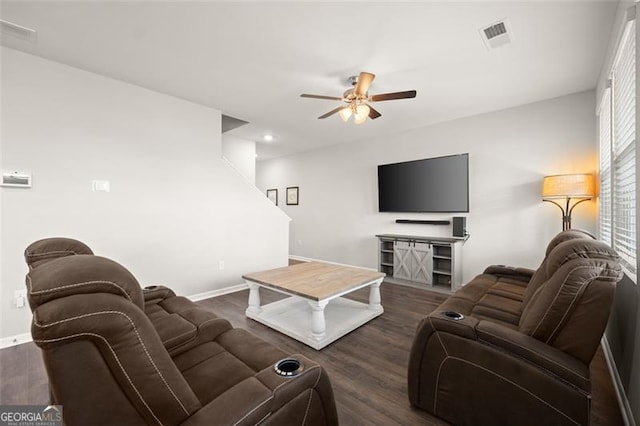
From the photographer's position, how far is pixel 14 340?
256 centimetres

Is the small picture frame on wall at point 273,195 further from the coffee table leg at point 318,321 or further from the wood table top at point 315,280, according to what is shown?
the coffee table leg at point 318,321

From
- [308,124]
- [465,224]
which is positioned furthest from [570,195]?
[308,124]

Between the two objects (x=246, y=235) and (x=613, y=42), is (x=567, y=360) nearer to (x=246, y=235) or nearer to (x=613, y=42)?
(x=613, y=42)

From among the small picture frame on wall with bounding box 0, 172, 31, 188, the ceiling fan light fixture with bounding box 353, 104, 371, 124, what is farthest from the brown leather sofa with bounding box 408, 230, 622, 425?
the small picture frame on wall with bounding box 0, 172, 31, 188

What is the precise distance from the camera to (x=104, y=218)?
3072 mm

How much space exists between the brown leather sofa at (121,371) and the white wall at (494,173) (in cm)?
387

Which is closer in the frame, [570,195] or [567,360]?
[567,360]

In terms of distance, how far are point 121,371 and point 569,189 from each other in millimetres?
4139

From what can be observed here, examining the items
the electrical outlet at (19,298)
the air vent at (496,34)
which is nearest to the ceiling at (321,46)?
the air vent at (496,34)

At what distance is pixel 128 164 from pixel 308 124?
2673 millimetres

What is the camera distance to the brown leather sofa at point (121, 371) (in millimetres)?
694

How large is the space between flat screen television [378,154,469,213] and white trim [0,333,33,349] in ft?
16.2

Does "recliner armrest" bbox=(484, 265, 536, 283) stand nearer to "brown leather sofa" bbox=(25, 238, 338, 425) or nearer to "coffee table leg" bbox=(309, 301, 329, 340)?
"coffee table leg" bbox=(309, 301, 329, 340)

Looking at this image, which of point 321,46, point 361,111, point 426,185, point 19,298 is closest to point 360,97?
point 361,111
